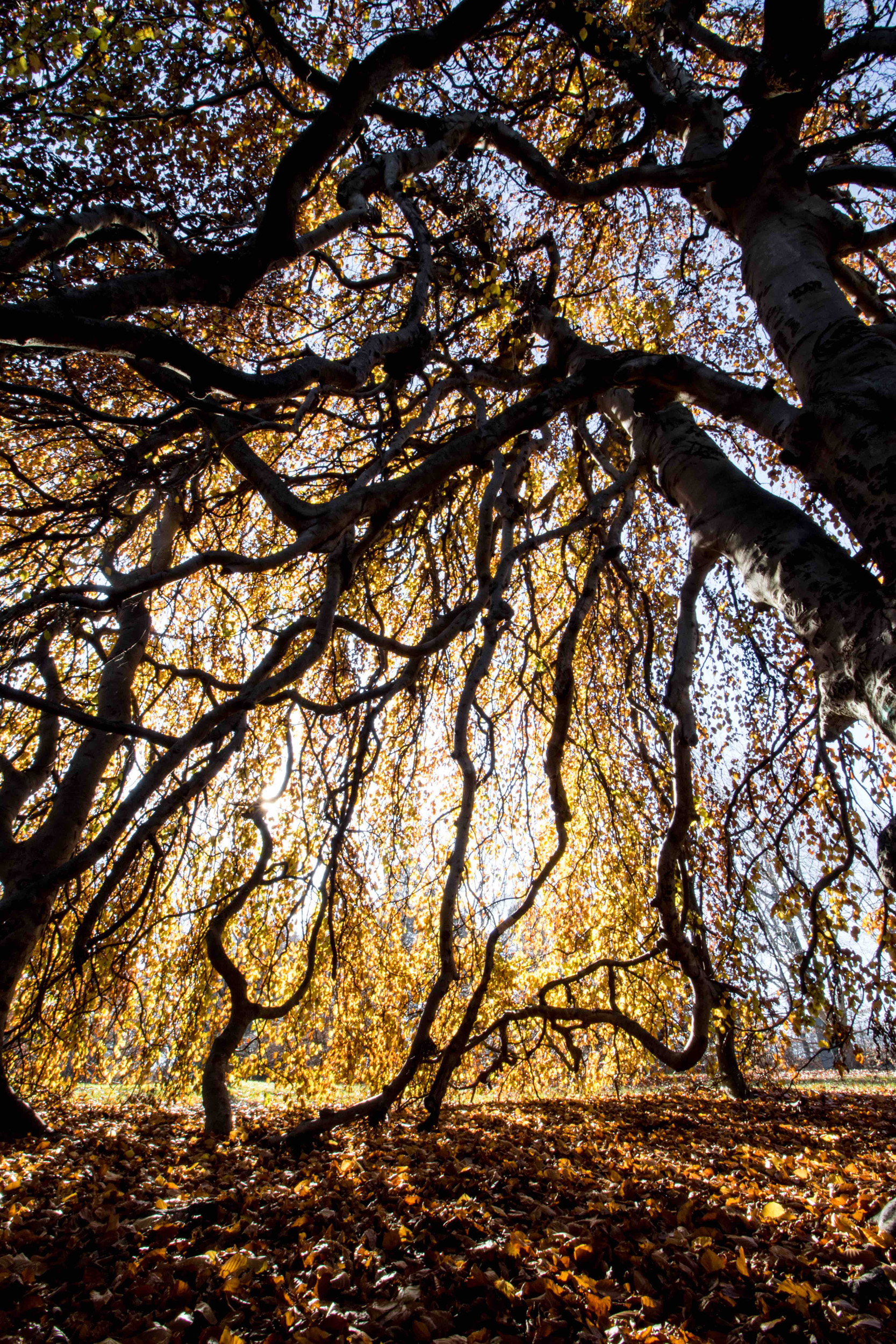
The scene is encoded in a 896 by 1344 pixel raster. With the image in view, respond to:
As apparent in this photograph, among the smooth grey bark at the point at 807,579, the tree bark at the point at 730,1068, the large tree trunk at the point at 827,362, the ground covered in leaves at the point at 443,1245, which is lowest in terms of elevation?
the tree bark at the point at 730,1068

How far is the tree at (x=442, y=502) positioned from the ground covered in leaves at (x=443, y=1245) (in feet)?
1.82

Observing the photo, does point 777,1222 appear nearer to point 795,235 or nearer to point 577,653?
point 795,235

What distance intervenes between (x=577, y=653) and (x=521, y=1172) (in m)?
3.60

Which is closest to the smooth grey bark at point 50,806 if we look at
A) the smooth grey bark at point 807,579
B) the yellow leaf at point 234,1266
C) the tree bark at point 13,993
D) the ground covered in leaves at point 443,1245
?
the tree bark at point 13,993

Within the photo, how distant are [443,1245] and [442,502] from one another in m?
4.10

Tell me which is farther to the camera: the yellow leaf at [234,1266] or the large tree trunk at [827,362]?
the large tree trunk at [827,362]

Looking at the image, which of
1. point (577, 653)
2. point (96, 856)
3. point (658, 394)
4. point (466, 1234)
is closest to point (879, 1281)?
point (466, 1234)

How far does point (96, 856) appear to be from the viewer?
1399 mm

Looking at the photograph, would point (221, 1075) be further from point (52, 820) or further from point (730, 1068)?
point (730, 1068)

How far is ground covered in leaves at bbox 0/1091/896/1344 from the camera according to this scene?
1.22 metres

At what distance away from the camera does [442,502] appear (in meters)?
4.57

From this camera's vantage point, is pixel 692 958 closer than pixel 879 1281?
No

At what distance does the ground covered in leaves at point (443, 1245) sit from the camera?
4.01 ft

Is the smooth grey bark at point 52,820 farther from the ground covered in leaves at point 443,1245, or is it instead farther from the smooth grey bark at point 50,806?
the ground covered in leaves at point 443,1245
